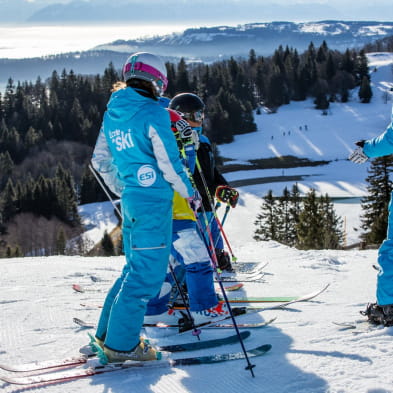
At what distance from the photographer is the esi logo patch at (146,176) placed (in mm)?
2916

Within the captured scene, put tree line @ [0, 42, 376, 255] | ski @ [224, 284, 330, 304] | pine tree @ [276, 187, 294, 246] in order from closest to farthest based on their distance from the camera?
ski @ [224, 284, 330, 304]
pine tree @ [276, 187, 294, 246]
tree line @ [0, 42, 376, 255]

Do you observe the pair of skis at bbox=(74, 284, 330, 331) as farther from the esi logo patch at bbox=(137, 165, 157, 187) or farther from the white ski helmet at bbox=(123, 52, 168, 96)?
the white ski helmet at bbox=(123, 52, 168, 96)

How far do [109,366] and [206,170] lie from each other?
8.63ft

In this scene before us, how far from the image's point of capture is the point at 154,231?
2904 mm

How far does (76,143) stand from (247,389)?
73800mm

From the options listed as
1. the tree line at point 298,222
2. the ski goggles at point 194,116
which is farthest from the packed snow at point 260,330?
the tree line at point 298,222

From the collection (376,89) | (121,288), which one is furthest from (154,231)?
(376,89)

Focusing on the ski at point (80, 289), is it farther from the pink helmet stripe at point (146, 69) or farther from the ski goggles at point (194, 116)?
the pink helmet stripe at point (146, 69)

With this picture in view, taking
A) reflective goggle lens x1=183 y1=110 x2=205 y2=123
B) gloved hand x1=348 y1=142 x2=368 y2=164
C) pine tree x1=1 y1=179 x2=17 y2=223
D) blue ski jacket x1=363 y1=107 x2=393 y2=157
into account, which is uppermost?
reflective goggle lens x1=183 y1=110 x2=205 y2=123

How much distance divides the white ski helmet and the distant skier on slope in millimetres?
1222

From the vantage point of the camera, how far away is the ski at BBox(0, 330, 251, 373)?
2861 millimetres

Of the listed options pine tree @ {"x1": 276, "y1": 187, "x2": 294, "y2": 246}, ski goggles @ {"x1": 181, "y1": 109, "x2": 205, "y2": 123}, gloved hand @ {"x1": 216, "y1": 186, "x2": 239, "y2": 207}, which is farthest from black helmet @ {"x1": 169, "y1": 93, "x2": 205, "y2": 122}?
pine tree @ {"x1": 276, "y1": 187, "x2": 294, "y2": 246}

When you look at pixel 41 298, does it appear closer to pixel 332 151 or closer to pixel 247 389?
pixel 247 389

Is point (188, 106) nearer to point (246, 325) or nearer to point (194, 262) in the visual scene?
point (194, 262)
